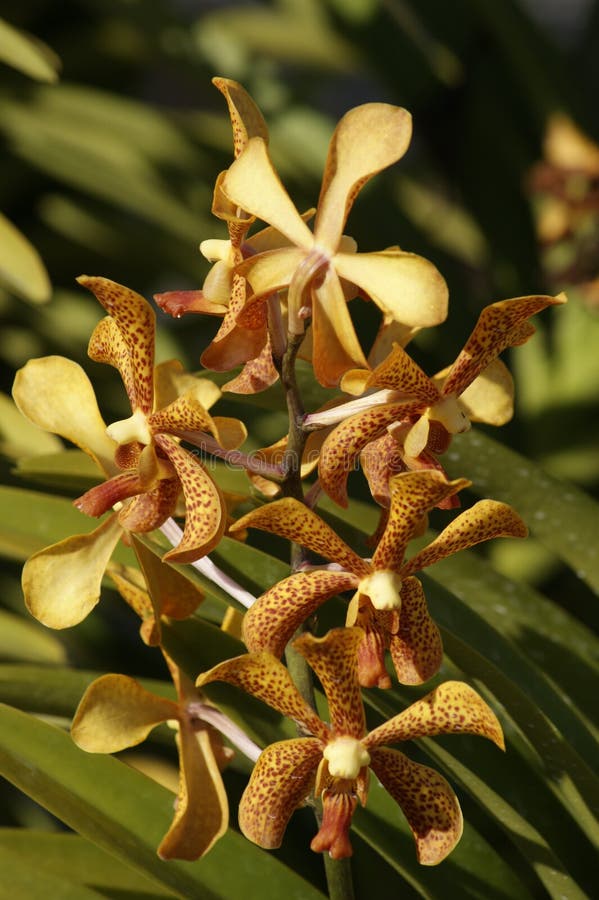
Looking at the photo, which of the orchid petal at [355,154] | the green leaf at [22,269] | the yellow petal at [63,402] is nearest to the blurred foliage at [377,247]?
the green leaf at [22,269]

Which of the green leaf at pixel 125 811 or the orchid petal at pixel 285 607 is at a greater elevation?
the orchid petal at pixel 285 607

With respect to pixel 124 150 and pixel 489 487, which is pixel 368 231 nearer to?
pixel 124 150

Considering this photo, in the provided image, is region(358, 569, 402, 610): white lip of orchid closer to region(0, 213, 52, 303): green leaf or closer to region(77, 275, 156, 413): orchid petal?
region(77, 275, 156, 413): orchid petal

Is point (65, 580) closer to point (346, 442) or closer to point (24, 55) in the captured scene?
point (346, 442)

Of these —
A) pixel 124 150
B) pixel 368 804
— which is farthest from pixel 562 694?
pixel 124 150

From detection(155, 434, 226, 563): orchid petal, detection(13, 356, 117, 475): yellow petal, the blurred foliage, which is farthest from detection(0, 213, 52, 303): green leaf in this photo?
detection(155, 434, 226, 563): orchid petal

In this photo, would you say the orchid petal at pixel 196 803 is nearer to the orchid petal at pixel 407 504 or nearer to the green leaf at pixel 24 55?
the orchid petal at pixel 407 504
